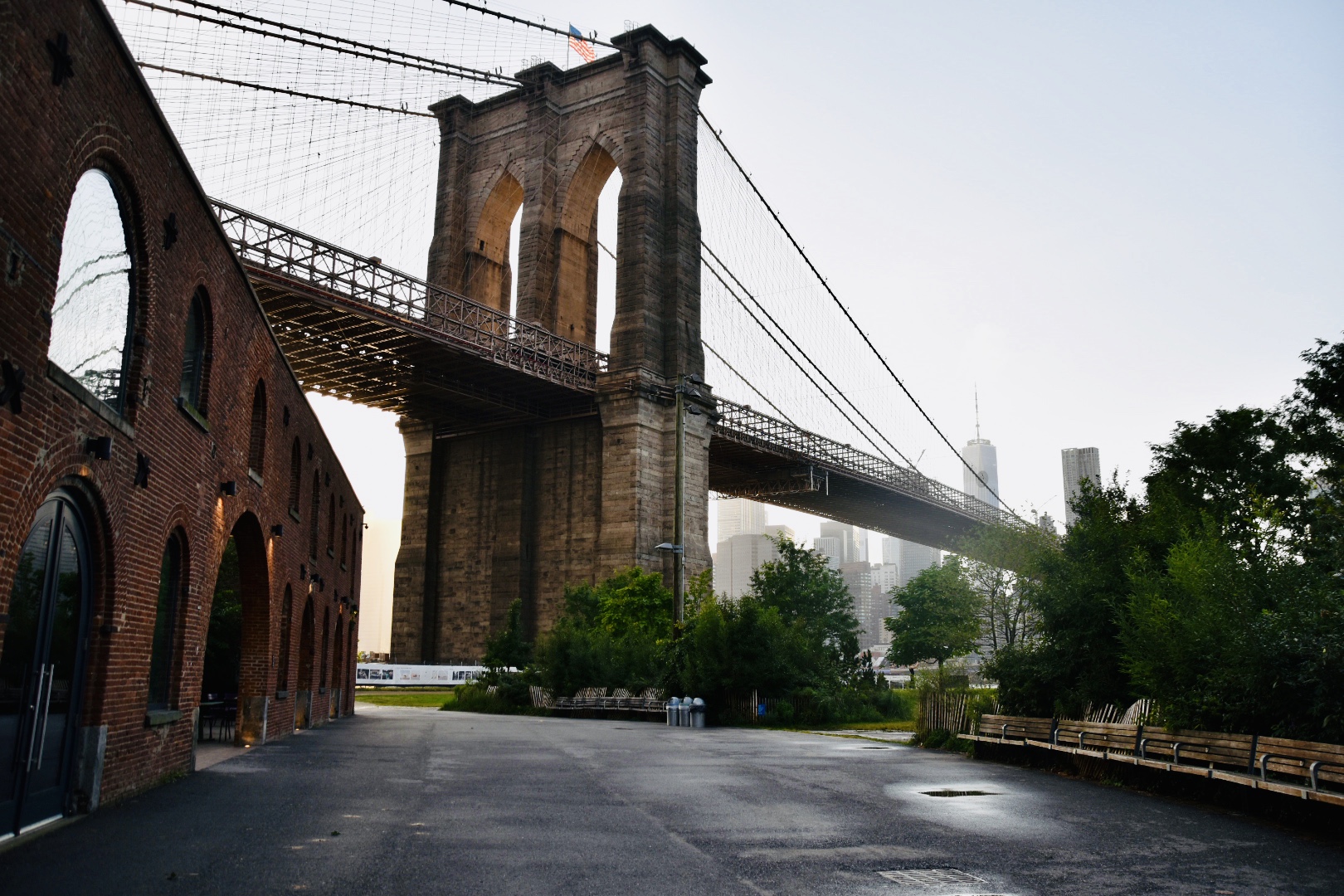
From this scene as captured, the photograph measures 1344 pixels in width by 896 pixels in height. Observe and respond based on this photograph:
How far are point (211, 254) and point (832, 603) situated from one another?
156 ft

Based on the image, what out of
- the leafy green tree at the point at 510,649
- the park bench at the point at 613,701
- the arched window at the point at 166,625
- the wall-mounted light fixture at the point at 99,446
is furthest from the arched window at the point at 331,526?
the leafy green tree at the point at 510,649

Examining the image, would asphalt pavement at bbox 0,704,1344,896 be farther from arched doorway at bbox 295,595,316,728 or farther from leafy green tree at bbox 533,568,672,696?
leafy green tree at bbox 533,568,672,696

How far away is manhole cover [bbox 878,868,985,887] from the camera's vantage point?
23.7 feet

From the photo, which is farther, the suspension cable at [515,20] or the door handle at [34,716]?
the suspension cable at [515,20]

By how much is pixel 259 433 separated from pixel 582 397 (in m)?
32.4

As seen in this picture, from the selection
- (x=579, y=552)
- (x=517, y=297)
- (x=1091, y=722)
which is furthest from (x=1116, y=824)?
(x=517, y=297)

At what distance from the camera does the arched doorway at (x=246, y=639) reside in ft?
54.6

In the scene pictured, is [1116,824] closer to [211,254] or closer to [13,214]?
[13,214]

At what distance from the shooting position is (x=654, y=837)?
9.02m

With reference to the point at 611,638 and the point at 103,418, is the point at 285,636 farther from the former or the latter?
the point at 611,638

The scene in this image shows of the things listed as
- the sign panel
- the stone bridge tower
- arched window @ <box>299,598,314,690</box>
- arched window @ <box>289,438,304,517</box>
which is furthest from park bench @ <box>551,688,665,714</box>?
arched window @ <box>289,438,304,517</box>

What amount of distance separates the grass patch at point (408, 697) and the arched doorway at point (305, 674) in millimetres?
16237

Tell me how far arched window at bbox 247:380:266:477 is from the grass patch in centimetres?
2524

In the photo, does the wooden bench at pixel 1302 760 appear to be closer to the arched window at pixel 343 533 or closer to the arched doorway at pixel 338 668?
the arched window at pixel 343 533
